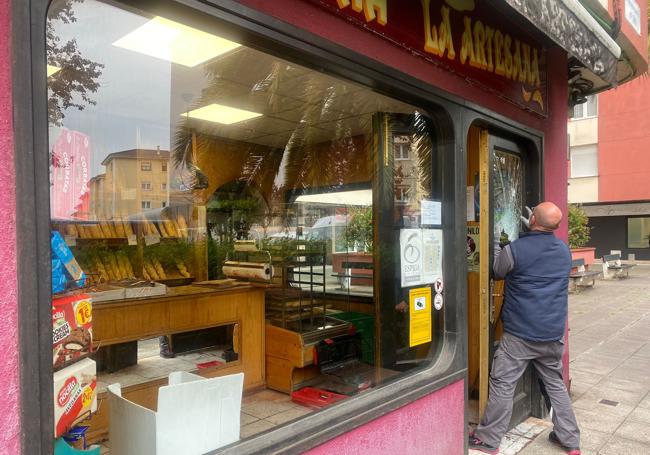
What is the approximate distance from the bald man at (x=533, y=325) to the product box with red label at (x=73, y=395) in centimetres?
276

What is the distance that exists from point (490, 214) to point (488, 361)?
1.15m

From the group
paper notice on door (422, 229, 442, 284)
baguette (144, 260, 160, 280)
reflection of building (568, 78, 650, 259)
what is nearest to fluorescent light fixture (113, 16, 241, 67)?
paper notice on door (422, 229, 442, 284)

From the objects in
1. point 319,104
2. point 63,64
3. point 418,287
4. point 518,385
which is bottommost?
point 518,385

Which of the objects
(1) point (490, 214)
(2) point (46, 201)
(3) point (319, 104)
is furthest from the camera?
(3) point (319, 104)

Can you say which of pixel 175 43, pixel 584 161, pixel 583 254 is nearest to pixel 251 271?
pixel 175 43

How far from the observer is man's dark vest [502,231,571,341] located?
3369 millimetres

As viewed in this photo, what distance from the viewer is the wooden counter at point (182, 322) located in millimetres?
3512

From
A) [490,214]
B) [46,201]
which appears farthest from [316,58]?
[490,214]

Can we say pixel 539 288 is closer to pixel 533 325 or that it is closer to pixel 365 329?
pixel 533 325

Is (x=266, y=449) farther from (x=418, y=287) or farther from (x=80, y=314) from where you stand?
(x=418, y=287)

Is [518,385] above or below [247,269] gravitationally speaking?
below

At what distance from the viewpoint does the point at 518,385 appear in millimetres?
3912

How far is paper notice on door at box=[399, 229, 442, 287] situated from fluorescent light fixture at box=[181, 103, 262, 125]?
323 cm

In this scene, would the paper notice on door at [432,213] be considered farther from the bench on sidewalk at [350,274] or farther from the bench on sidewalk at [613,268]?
the bench on sidewalk at [613,268]
